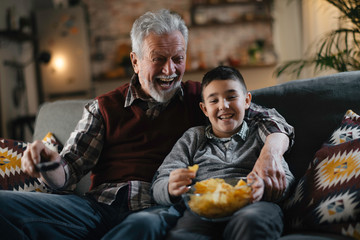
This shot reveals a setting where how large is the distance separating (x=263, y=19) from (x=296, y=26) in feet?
1.71

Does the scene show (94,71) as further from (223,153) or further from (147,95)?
(223,153)

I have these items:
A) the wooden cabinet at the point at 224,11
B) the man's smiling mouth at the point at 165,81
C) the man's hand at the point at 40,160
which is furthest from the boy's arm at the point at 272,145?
the wooden cabinet at the point at 224,11

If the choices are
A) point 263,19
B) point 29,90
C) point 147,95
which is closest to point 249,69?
point 263,19

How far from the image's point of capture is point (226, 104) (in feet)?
4.60

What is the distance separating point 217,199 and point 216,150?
0.41 metres

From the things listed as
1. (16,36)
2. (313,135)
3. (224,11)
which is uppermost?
(224,11)

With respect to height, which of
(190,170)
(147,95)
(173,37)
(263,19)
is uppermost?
(263,19)

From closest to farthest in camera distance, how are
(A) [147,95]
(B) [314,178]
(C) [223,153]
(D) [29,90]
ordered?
(B) [314,178], (C) [223,153], (A) [147,95], (D) [29,90]

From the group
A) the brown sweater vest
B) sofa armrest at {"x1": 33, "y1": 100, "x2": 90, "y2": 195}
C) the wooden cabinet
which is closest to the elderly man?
the brown sweater vest

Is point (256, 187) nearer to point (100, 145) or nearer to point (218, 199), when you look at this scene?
point (218, 199)

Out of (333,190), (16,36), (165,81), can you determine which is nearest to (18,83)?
(16,36)

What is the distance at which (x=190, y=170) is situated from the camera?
1.16m

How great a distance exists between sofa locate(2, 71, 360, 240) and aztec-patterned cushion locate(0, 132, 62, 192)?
20 centimetres

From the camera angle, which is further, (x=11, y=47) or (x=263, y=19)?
(x=263, y=19)
